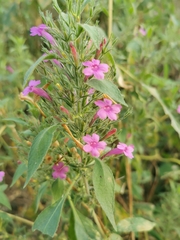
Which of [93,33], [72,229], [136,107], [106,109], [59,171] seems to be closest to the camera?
[93,33]

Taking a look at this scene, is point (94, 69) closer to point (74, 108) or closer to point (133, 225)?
point (74, 108)

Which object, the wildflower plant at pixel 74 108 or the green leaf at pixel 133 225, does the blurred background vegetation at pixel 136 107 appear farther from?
the wildflower plant at pixel 74 108

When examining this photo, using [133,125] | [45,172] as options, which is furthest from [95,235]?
[133,125]

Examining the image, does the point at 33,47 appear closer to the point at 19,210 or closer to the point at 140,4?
the point at 140,4

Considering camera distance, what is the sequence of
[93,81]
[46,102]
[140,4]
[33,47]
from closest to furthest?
[93,81]
[46,102]
[140,4]
[33,47]

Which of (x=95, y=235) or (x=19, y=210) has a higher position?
(x=95, y=235)

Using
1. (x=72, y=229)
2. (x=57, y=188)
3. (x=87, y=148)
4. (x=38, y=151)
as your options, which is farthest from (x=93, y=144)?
(x=72, y=229)

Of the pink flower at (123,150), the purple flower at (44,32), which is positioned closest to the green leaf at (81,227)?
the pink flower at (123,150)
